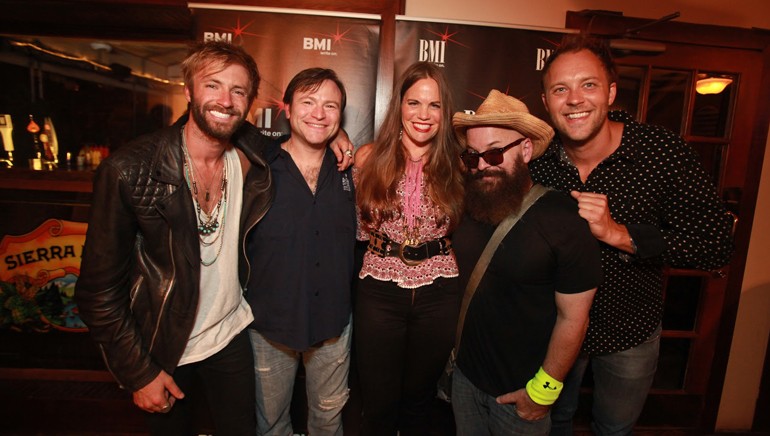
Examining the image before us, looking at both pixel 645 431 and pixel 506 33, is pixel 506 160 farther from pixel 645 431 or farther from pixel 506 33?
pixel 645 431

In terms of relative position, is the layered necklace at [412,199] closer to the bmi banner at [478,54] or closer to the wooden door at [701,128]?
the bmi banner at [478,54]

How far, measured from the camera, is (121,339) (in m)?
1.52

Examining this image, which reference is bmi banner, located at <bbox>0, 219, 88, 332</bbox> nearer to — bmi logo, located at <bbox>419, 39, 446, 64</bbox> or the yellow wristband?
bmi logo, located at <bbox>419, 39, 446, 64</bbox>

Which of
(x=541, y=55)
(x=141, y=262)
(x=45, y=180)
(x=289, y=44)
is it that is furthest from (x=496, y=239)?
(x=45, y=180)

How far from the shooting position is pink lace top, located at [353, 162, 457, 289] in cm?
181

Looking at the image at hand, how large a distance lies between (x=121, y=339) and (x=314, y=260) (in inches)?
32.7

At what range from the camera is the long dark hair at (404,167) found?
1.86 meters

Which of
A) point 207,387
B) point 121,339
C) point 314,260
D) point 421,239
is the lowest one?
point 207,387

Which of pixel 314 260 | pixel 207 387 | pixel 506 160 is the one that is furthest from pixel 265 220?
pixel 506 160

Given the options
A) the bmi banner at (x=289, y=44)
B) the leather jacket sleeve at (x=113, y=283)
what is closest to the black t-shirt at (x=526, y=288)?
the leather jacket sleeve at (x=113, y=283)

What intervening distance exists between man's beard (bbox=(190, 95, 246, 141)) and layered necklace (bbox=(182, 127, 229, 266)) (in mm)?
130

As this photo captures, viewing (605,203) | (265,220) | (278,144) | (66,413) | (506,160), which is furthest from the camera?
(66,413)

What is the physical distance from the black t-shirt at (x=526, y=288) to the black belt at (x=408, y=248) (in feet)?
1.10

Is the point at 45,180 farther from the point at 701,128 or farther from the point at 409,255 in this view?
the point at 701,128
